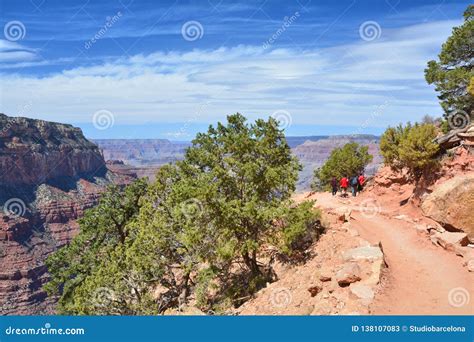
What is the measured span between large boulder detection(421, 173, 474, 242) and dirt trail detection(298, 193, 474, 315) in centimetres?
167

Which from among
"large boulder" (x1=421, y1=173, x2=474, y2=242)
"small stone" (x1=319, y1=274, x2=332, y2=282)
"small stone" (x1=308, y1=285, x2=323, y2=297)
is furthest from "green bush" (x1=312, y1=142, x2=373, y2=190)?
"small stone" (x1=308, y1=285, x2=323, y2=297)

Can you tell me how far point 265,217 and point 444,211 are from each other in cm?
1172

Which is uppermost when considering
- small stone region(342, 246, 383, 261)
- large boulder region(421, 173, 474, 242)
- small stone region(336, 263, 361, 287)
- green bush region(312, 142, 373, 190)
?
green bush region(312, 142, 373, 190)

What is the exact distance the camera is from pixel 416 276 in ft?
69.8

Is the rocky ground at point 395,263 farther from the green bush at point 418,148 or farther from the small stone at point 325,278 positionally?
the green bush at point 418,148

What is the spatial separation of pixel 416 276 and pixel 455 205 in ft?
22.4

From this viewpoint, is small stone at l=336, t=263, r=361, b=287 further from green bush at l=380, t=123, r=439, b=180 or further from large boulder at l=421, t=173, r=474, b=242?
green bush at l=380, t=123, r=439, b=180

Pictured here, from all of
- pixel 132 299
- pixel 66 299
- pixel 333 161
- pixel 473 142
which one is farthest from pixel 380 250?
pixel 333 161

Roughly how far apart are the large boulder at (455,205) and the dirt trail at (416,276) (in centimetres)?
167

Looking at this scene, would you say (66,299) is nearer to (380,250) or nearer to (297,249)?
(297,249)

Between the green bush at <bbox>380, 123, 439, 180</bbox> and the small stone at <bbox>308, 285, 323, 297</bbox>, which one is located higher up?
the green bush at <bbox>380, 123, 439, 180</bbox>

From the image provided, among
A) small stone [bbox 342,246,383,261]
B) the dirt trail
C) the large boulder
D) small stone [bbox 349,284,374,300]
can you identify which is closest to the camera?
the dirt trail

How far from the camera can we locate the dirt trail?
18.0 m

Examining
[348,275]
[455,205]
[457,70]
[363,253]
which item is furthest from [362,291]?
[457,70]
